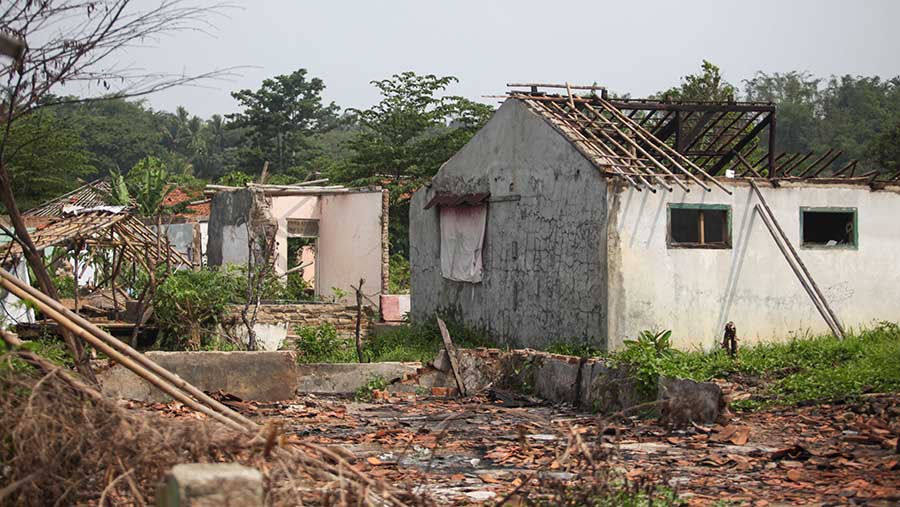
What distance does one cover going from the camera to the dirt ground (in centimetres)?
721

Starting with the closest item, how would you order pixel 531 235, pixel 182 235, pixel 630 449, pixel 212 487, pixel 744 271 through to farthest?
pixel 212 487 → pixel 630 449 → pixel 744 271 → pixel 531 235 → pixel 182 235

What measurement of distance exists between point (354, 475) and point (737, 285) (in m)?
11.4

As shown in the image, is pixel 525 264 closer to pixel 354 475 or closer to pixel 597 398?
pixel 597 398

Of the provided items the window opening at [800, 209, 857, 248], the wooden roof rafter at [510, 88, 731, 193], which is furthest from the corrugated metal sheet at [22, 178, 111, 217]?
the window opening at [800, 209, 857, 248]

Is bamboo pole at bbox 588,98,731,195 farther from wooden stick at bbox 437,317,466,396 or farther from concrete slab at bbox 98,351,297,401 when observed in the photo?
concrete slab at bbox 98,351,297,401

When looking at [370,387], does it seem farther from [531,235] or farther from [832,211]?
[832,211]

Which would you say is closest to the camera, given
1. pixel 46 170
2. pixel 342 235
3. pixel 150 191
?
pixel 342 235

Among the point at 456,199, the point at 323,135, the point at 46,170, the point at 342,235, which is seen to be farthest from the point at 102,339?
the point at 323,135

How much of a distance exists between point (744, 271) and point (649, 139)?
252 centimetres

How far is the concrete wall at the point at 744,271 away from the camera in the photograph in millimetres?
15219

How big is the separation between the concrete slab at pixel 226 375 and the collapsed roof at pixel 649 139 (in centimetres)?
540

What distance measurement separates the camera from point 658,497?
21.6 feet

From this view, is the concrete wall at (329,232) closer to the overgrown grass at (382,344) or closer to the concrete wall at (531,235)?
the concrete wall at (531,235)

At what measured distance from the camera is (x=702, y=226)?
51.9 ft
